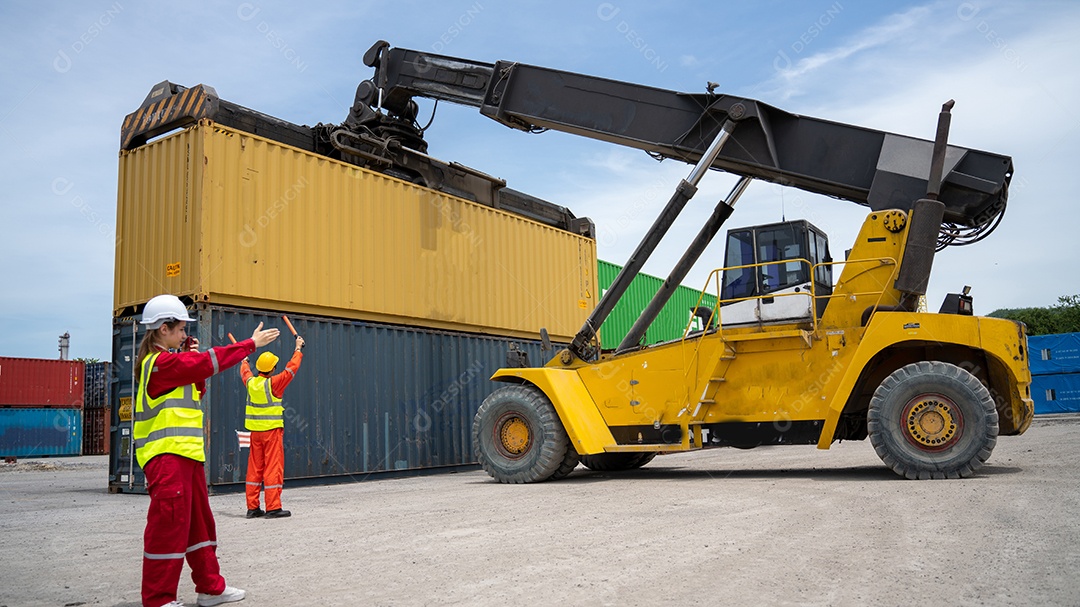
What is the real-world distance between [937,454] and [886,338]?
1233 mm

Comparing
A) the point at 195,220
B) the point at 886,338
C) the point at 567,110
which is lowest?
the point at 886,338

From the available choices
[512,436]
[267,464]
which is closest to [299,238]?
[512,436]

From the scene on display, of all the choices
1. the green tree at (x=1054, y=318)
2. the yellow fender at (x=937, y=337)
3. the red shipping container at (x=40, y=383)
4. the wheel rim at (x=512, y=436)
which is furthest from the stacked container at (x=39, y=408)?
the green tree at (x=1054, y=318)

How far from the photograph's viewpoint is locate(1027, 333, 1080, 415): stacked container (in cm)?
2744

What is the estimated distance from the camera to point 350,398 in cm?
1154

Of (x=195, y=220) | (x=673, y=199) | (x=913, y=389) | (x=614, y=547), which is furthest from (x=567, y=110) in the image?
(x=614, y=547)

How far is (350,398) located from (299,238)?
235cm

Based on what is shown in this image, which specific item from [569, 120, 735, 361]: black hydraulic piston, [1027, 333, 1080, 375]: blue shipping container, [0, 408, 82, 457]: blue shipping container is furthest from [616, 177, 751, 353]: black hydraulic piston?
[0, 408, 82, 457]: blue shipping container

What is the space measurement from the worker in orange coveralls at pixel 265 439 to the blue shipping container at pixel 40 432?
2269cm

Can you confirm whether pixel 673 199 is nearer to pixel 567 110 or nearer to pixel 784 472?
pixel 567 110

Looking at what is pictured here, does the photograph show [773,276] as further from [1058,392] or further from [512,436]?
[1058,392]

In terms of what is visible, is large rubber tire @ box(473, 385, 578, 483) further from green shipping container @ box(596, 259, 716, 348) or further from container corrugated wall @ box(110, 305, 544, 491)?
green shipping container @ box(596, 259, 716, 348)

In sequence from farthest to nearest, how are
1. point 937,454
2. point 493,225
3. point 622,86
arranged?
1. point 493,225
2. point 622,86
3. point 937,454

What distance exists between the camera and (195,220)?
32.9 feet
